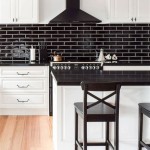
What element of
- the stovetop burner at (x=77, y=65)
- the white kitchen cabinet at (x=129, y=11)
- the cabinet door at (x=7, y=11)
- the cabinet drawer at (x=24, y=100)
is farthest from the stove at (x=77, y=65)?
the cabinet door at (x=7, y=11)

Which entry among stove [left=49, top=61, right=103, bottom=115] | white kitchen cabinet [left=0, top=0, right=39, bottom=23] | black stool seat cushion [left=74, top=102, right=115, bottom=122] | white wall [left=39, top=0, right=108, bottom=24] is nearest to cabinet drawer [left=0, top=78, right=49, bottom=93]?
stove [left=49, top=61, right=103, bottom=115]

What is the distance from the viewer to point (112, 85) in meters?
3.56

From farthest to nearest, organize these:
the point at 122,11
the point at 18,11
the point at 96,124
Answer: the point at 122,11 → the point at 18,11 → the point at 96,124

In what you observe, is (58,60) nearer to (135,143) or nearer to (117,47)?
(117,47)

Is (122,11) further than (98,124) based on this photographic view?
Yes

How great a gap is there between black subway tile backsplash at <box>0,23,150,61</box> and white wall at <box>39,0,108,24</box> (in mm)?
192

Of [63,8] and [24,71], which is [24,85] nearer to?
[24,71]

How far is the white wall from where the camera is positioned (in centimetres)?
705

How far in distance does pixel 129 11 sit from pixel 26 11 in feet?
6.21

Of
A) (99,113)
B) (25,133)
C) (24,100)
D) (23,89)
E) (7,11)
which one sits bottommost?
(25,133)

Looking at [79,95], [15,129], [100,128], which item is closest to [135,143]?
Answer: [100,128]

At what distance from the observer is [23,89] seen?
661 centimetres

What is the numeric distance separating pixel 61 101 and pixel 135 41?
360 centimetres

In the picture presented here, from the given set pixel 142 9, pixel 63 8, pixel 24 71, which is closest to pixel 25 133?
pixel 24 71
